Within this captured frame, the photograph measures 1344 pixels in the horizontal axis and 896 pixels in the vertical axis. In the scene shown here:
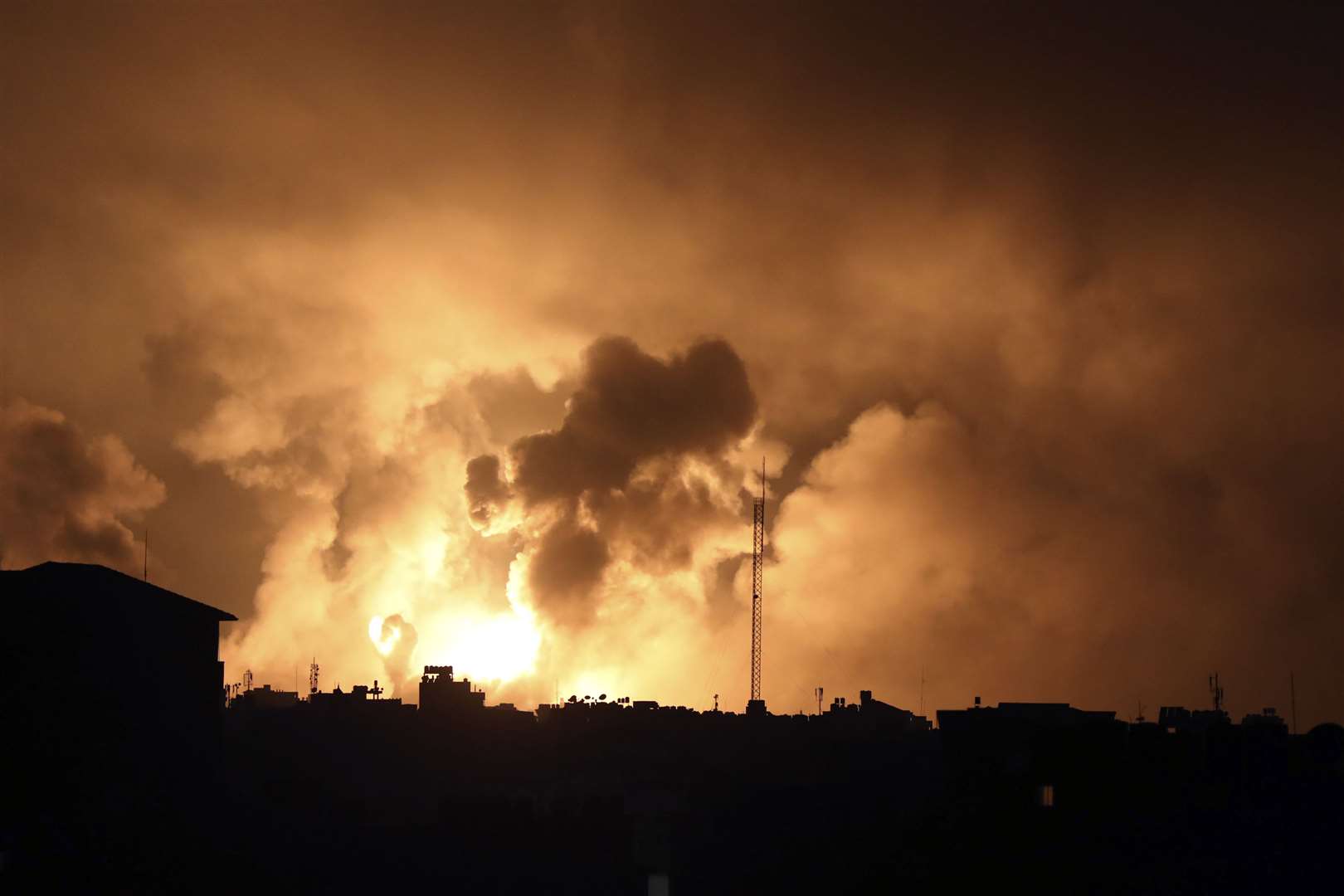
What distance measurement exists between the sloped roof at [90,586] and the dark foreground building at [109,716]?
0.12 ft

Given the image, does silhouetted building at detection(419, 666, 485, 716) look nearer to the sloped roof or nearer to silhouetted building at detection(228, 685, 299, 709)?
silhouetted building at detection(228, 685, 299, 709)

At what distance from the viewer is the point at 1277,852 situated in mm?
42562

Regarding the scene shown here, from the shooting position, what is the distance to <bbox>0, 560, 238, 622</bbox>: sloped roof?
51.3 metres

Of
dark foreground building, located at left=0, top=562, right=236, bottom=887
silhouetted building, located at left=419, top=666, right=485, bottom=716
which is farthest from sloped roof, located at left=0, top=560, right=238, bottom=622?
silhouetted building, located at left=419, top=666, right=485, bottom=716

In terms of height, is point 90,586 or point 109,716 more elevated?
point 90,586

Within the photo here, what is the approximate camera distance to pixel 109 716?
5172 cm

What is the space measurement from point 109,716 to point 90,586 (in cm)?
463

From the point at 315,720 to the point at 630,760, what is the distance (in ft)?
64.0

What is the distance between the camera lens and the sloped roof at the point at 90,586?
168 ft

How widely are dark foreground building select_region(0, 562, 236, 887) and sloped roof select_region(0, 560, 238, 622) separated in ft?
0.12

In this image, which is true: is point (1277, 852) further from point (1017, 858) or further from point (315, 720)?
point (315, 720)

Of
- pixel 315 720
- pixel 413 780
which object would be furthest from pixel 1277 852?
pixel 315 720

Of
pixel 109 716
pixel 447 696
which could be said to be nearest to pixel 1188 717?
pixel 447 696

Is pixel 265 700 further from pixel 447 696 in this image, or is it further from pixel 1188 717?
pixel 1188 717
